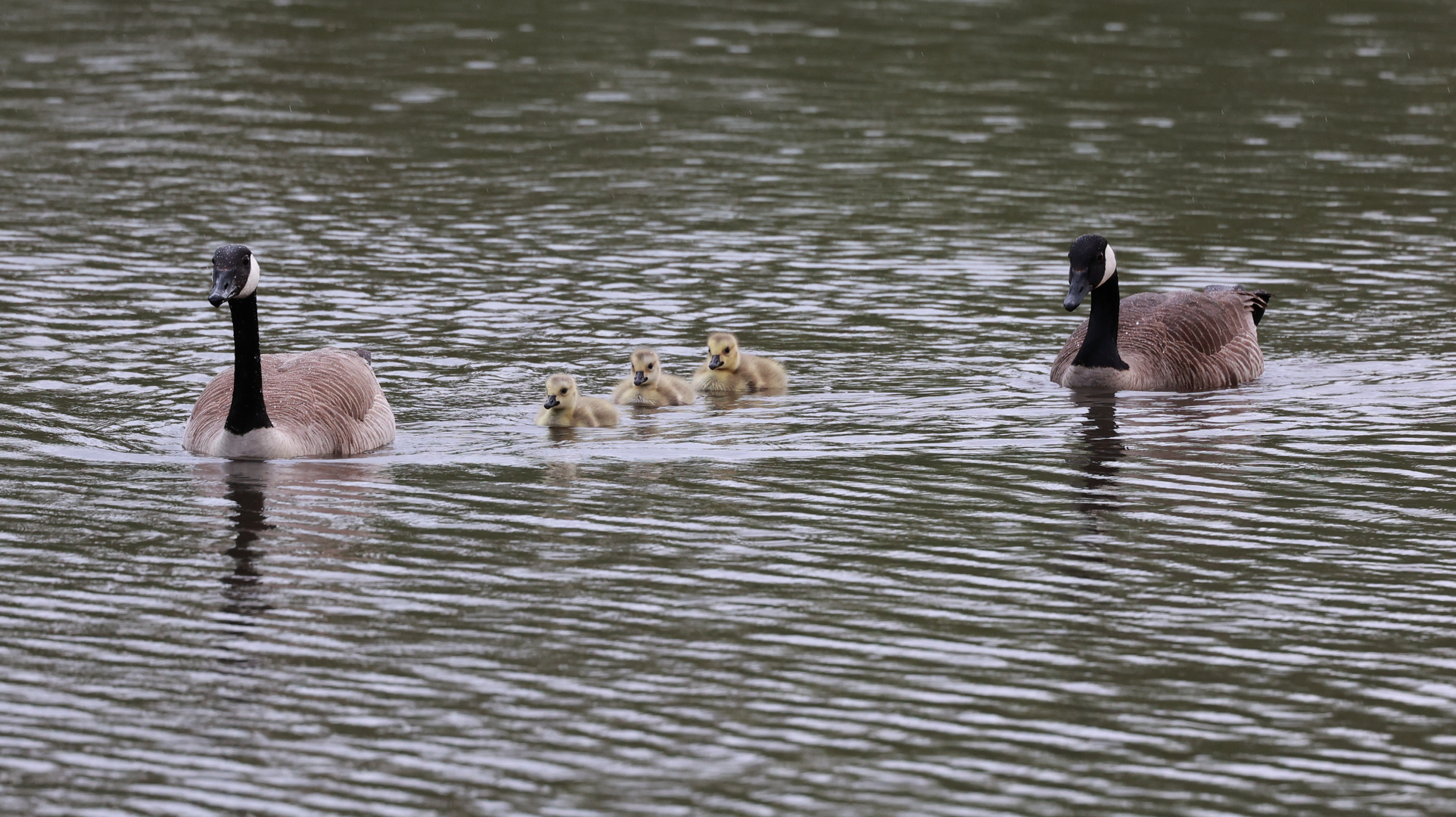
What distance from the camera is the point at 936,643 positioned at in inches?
375

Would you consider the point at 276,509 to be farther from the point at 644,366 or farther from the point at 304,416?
the point at 644,366

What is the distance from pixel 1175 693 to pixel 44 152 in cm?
1927

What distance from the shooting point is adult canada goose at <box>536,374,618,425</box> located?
14.1 metres

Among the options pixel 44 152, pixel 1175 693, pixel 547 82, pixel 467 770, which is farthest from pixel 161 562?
pixel 547 82

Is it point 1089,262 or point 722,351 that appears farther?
point 1089,262

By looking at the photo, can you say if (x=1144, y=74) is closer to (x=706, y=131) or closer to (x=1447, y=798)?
(x=706, y=131)

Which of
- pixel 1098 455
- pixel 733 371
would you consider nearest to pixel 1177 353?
pixel 1098 455

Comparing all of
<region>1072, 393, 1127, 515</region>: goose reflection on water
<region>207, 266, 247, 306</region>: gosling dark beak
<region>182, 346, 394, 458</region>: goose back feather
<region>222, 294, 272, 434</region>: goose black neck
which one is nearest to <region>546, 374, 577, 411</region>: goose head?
<region>182, 346, 394, 458</region>: goose back feather

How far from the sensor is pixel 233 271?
43.8 feet

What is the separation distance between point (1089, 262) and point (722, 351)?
9.23 feet

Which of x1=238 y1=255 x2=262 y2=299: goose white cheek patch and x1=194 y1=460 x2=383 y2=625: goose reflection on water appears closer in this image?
x1=194 y1=460 x2=383 y2=625: goose reflection on water

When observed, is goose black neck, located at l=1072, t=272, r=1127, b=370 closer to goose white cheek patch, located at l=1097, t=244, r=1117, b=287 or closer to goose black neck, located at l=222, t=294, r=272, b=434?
goose white cheek patch, located at l=1097, t=244, r=1117, b=287

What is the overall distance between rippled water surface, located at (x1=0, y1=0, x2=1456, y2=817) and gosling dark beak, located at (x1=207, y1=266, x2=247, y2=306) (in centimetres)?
106

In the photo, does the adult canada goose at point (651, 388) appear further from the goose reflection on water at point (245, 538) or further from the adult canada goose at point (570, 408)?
the goose reflection on water at point (245, 538)
